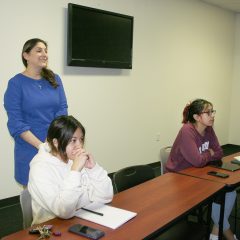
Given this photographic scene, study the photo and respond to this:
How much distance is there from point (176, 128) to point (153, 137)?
26.3 inches

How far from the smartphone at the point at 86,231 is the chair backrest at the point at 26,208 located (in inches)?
13.5

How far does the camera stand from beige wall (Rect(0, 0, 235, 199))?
354 cm

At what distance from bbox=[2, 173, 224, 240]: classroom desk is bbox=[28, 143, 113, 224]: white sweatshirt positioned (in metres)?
0.09

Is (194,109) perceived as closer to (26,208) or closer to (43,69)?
(43,69)

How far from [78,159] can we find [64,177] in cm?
16

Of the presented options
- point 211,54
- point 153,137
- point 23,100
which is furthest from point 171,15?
point 23,100

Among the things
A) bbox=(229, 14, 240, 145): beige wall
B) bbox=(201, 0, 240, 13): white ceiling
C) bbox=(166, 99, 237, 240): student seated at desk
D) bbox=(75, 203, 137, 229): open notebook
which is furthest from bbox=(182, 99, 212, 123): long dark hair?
bbox=(229, 14, 240, 145): beige wall

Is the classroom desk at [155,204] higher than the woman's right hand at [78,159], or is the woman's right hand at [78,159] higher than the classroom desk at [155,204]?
the woman's right hand at [78,159]

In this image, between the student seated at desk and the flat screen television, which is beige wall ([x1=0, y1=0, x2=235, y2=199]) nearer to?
the flat screen television

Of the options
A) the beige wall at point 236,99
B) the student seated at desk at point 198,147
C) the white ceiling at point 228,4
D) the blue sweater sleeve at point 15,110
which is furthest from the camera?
the beige wall at point 236,99

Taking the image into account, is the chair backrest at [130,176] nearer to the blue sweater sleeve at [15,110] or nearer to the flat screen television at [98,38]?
the blue sweater sleeve at [15,110]

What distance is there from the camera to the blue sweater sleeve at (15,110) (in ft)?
7.94

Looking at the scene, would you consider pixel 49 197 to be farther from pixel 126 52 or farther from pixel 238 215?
pixel 126 52

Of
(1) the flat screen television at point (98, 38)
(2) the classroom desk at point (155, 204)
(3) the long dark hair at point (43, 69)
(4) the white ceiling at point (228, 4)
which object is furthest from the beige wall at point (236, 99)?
(3) the long dark hair at point (43, 69)
